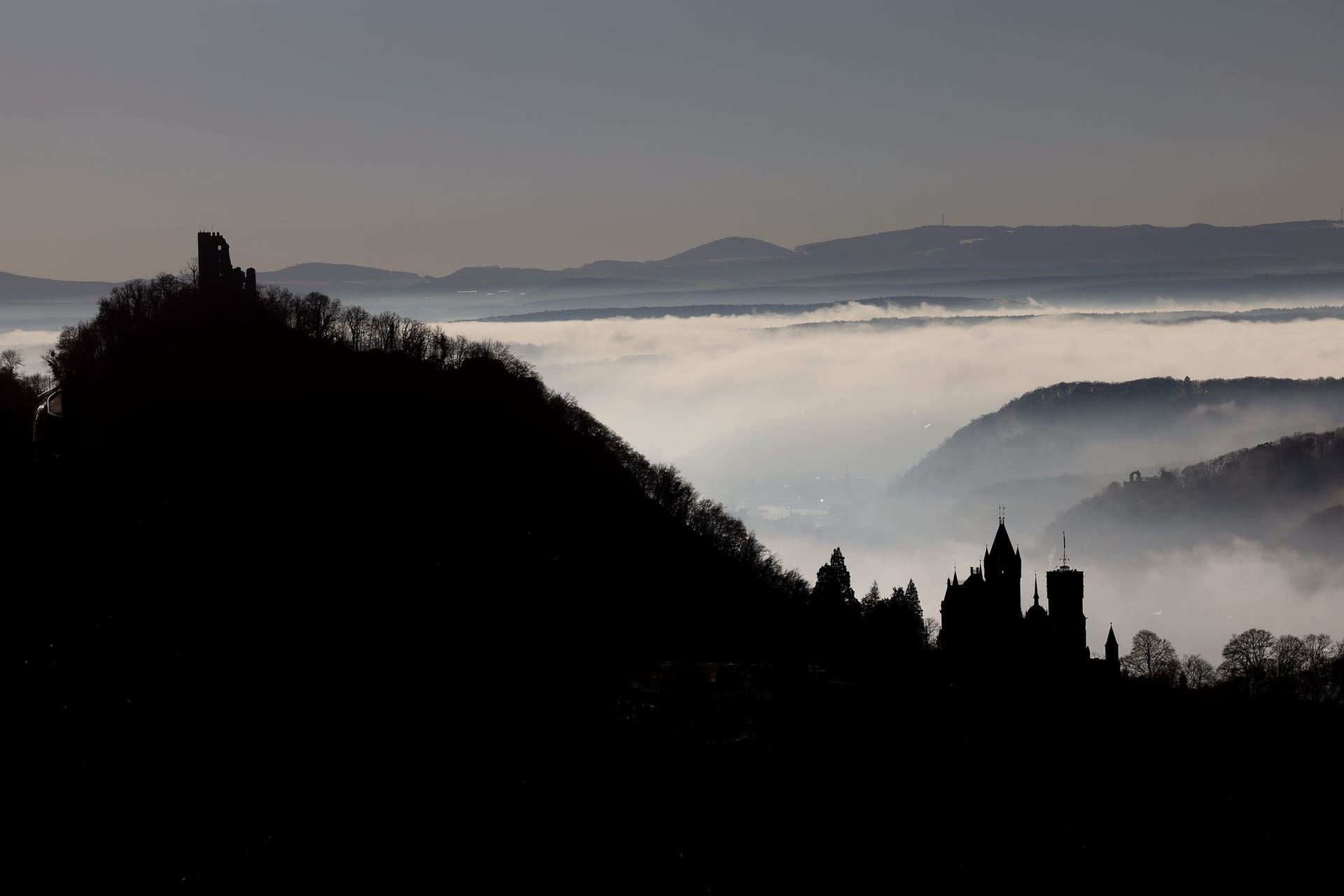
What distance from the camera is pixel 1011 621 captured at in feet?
304

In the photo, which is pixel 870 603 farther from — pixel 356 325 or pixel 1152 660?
pixel 356 325

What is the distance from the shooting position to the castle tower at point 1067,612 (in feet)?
301

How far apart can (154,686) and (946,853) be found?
98.8ft

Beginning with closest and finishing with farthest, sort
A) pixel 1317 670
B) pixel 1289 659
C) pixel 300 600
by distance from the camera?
pixel 300 600 → pixel 1317 670 → pixel 1289 659

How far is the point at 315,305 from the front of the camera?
117062mm

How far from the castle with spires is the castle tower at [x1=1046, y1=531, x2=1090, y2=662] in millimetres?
43

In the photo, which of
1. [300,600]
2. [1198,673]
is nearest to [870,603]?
[1198,673]

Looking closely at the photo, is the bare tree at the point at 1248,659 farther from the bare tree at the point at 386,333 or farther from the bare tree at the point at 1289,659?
the bare tree at the point at 386,333

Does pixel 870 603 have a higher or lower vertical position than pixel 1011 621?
lower

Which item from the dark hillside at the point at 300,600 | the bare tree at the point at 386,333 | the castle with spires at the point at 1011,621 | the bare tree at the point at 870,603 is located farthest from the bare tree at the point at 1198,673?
the bare tree at the point at 386,333

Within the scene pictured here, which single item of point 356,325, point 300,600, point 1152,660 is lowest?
point 1152,660

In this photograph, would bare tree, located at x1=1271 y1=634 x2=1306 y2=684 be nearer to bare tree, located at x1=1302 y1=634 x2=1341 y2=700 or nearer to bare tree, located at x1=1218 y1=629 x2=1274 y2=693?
bare tree, located at x1=1302 y1=634 x2=1341 y2=700

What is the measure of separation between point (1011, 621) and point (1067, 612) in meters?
3.70

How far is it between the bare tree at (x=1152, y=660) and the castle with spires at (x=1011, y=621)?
21265mm
